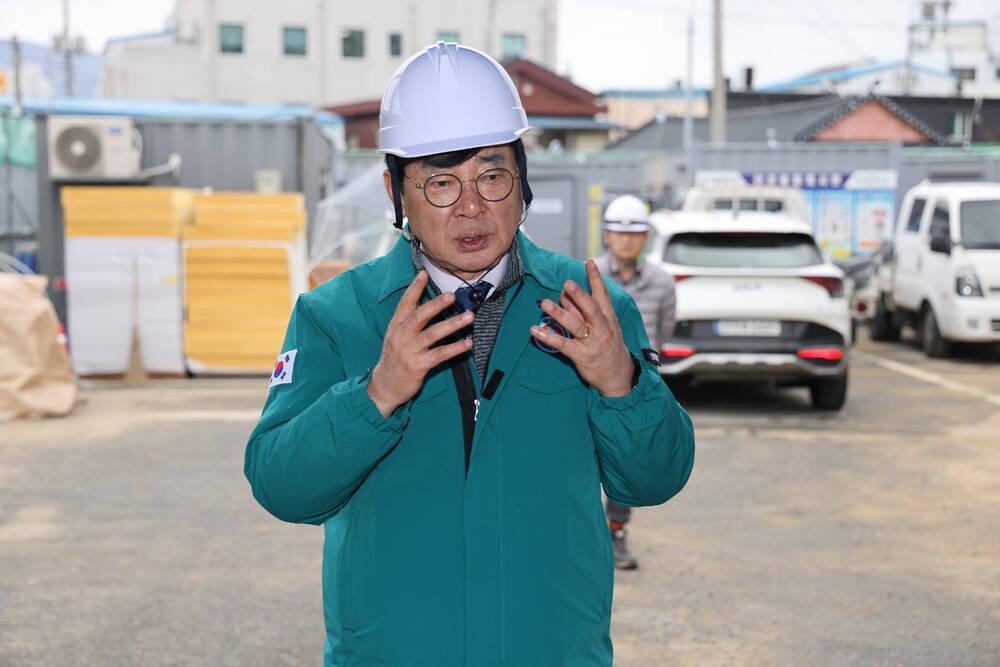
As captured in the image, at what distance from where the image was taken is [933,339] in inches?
589

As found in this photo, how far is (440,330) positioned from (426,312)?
0.12 ft

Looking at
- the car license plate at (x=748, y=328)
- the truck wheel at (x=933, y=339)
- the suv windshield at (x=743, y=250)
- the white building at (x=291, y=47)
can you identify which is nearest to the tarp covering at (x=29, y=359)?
the suv windshield at (x=743, y=250)

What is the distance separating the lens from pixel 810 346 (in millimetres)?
10227

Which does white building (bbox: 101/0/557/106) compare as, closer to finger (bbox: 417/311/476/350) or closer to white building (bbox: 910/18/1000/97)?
white building (bbox: 910/18/1000/97)

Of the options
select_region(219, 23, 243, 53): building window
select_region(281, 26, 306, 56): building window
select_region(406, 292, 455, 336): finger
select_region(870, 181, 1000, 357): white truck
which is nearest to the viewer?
select_region(406, 292, 455, 336): finger

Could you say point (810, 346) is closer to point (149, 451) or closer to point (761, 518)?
point (761, 518)

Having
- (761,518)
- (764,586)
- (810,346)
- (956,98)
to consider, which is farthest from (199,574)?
(956,98)

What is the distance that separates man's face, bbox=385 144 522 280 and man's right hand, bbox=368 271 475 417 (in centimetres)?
23

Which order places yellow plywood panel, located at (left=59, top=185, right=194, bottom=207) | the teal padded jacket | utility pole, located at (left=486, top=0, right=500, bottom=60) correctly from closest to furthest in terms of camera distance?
the teal padded jacket
yellow plywood panel, located at (left=59, top=185, right=194, bottom=207)
utility pole, located at (left=486, top=0, right=500, bottom=60)

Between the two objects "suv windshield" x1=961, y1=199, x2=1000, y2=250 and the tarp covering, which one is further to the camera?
"suv windshield" x1=961, y1=199, x2=1000, y2=250

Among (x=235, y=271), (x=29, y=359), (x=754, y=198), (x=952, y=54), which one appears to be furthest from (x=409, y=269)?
(x=952, y=54)

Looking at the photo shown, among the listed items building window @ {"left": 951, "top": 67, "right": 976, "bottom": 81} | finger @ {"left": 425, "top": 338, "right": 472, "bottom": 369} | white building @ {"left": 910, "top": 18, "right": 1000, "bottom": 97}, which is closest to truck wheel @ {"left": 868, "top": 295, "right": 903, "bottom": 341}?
finger @ {"left": 425, "top": 338, "right": 472, "bottom": 369}

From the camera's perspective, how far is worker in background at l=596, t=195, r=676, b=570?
650 centimetres

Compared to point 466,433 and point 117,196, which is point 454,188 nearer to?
point 466,433
